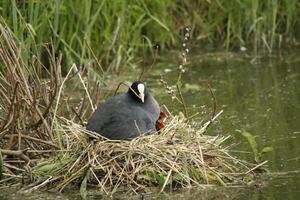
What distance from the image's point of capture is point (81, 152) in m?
5.69

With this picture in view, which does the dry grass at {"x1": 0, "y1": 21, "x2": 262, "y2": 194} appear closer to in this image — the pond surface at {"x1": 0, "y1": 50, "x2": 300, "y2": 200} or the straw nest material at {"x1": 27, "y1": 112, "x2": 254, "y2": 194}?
the straw nest material at {"x1": 27, "y1": 112, "x2": 254, "y2": 194}

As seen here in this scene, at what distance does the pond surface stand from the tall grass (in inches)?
9.9

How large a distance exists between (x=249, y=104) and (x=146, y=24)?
2046 millimetres

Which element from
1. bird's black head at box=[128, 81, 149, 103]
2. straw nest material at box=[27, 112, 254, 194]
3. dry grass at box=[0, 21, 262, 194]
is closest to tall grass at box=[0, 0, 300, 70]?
dry grass at box=[0, 21, 262, 194]

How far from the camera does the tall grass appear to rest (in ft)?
27.4

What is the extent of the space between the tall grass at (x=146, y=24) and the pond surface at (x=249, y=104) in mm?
252

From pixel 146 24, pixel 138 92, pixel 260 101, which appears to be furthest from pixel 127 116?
pixel 146 24

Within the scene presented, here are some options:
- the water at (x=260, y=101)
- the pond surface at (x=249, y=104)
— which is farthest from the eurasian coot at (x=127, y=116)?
the water at (x=260, y=101)

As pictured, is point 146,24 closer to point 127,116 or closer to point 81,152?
point 127,116

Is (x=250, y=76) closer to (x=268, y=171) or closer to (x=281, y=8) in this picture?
(x=281, y=8)

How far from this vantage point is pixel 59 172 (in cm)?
566

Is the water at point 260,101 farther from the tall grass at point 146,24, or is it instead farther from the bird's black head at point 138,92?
the bird's black head at point 138,92

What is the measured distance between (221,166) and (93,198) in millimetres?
798

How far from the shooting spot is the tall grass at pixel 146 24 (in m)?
8.34
